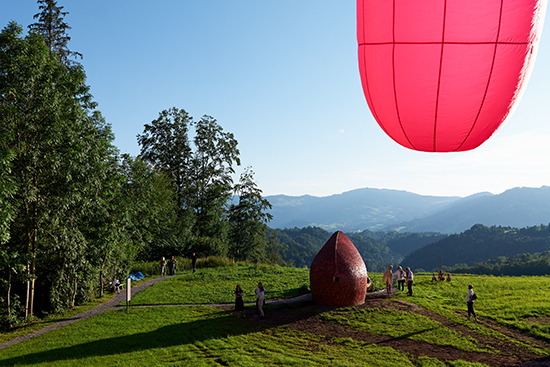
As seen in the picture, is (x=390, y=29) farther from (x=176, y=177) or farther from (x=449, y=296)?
(x=176, y=177)

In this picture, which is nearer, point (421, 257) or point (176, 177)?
point (176, 177)

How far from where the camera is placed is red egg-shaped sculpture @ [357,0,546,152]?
524cm

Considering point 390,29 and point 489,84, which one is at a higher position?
point 390,29

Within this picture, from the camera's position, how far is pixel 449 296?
73.0 feet

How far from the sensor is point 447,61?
17.8 ft

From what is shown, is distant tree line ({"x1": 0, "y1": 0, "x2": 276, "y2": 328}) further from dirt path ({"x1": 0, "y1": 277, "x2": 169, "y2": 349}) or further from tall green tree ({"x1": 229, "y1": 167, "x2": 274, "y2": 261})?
tall green tree ({"x1": 229, "y1": 167, "x2": 274, "y2": 261})

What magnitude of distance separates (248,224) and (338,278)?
1348 inches

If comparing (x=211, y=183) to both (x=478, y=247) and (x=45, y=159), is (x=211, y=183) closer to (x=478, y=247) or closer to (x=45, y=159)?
(x=45, y=159)

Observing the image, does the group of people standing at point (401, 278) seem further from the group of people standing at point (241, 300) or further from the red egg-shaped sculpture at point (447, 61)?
the red egg-shaped sculpture at point (447, 61)

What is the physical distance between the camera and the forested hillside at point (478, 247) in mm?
158500

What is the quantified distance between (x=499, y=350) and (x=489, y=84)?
12.1 meters

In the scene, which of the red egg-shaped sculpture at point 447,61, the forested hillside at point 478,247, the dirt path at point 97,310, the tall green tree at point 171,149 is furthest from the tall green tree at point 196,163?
the forested hillside at point 478,247

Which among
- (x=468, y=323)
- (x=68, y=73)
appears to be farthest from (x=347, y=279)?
(x=68, y=73)

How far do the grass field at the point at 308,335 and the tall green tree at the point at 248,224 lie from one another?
2926 centimetres
